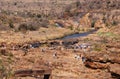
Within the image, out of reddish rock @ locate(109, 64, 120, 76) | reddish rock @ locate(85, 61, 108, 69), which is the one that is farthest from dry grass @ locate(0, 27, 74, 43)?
reddish rock @ locate(109, 64, 120, 76)

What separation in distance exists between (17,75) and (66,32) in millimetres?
33794

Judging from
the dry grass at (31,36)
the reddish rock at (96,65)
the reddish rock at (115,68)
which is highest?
the reddish rock at (115,68)

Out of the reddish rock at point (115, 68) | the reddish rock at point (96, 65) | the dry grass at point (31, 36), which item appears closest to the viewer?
the reddish rock at point (115, 68)

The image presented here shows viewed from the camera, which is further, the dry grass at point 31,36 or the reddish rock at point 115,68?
the dry grass at point 31,36

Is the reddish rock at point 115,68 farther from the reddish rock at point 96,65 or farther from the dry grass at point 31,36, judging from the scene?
the dry grass at point 31,36

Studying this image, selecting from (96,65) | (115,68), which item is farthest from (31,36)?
(115,68)

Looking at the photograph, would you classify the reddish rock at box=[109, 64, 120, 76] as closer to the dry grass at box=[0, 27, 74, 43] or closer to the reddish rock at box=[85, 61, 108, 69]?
the reddish rock at box=[85, 61, 108, 69]

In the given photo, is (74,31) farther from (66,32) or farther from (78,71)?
(78,71)

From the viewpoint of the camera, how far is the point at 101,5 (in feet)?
227

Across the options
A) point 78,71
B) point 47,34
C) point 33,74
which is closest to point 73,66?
point 78,71

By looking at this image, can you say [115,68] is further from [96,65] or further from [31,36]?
[31,36]

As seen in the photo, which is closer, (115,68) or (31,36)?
(115,68)

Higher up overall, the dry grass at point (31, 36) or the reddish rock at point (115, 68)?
the reddish rock at point (115, 68)

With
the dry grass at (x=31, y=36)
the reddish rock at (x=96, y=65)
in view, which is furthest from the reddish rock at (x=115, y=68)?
the dry grass at (x=31, y=36)
